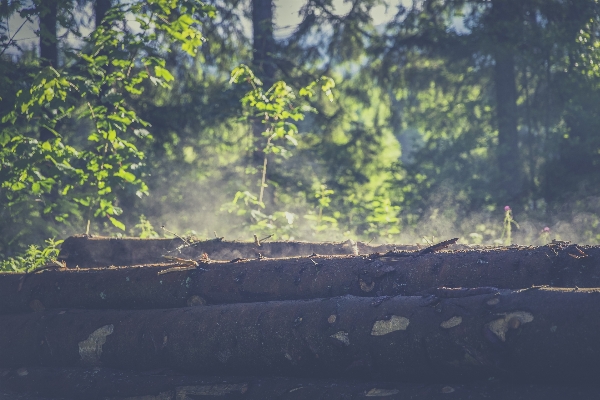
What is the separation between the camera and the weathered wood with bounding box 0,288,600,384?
10.4 feet

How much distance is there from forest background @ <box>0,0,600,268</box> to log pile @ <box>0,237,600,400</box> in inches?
120

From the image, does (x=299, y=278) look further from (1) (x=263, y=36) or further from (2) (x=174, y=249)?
(1) (x=263, y=36)

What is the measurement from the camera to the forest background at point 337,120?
8562 mm

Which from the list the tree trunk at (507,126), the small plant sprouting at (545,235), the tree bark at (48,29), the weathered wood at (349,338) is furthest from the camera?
the tree trunk at (507,126)

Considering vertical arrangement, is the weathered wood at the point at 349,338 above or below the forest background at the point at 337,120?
below

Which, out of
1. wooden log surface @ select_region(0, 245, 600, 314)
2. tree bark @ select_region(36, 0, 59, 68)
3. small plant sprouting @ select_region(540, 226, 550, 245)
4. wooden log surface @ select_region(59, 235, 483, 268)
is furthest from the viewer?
small plant sprouting @ select_region(540, 226, 550, 245)

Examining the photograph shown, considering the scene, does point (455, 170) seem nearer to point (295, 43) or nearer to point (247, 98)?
point (295, 43)

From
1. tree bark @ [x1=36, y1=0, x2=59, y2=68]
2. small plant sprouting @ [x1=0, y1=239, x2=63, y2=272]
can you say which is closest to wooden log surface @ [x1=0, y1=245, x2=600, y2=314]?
small plant sprouting @ [x1=0, y1=239, x2=63, y2=272]

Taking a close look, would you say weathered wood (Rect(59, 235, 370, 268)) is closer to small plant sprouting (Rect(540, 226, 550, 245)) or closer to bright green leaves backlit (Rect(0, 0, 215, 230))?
bright green leaves backlit (Rect(0, 0, 215, 230))

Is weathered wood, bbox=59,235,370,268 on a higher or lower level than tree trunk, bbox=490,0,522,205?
lower

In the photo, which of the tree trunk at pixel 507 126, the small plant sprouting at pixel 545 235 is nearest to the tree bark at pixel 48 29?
the small plant sprouting at pixel 545 235

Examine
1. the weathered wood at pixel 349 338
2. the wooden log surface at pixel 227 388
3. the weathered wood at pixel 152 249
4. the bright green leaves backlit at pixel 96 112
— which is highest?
the bright green leaves backlit at pixel 96 112

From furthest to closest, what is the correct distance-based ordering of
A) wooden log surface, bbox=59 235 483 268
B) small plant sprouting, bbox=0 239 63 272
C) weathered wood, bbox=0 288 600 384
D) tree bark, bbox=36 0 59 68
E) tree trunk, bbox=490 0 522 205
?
tree trunk, bbox=490 0 522 205, tree bark, bbox=36 0 59 68, small plant sprouting, bbox=0 239 63 272, wooden log surface, bbox=59 235 483 268, weathered wood, bbox=0 288 600 384

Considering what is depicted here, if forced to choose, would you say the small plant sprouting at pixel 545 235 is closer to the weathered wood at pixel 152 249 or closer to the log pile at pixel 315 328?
the weathered wood at pixel 152 249
